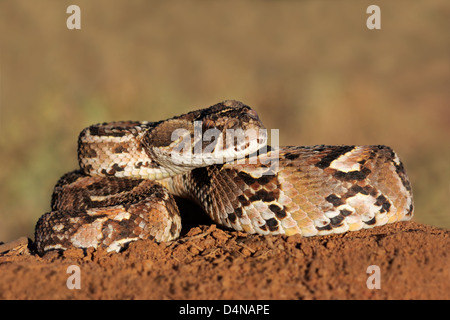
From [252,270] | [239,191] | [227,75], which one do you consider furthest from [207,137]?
[227,75]

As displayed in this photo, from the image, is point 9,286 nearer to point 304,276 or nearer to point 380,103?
point 304,276

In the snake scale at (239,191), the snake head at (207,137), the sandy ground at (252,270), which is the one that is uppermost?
the snake head at (207,137)

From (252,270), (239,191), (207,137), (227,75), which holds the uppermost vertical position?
(227,75)

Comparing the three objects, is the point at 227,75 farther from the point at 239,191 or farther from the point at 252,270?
the point at 252,270

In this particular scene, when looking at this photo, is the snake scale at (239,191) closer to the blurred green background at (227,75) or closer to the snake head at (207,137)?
the snake head at (207,137)

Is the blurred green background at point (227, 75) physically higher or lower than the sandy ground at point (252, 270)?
higher

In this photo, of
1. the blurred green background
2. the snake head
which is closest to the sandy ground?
the snake head

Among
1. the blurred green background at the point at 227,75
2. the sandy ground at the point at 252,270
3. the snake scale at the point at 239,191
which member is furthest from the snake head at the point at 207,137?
the blurred green background at the point at 227,75
